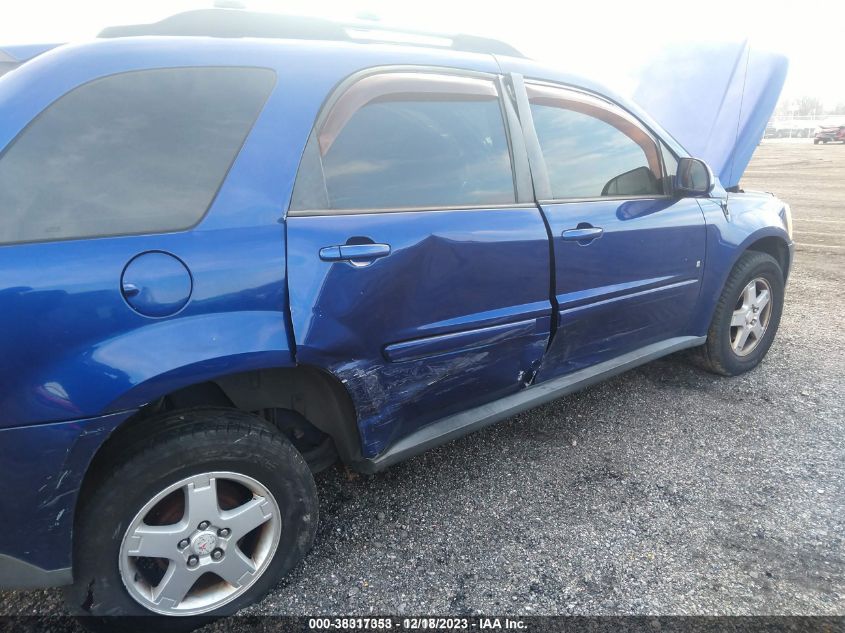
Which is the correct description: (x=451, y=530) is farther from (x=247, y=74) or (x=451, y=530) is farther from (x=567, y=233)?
(x=247, y=74)

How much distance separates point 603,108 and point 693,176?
0.61 m

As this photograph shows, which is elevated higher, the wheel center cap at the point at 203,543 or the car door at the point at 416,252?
the car door at the point at 416,252

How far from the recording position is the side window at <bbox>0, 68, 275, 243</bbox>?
4.76 ft

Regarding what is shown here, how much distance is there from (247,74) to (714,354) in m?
3.06

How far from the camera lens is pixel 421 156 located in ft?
7.02

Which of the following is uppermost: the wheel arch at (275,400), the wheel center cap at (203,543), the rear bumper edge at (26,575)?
the wheel arch at (275,400)

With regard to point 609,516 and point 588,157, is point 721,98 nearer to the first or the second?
point 588,157

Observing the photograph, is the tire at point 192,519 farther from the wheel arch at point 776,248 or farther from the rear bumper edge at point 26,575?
the wheel arch at point 776,248

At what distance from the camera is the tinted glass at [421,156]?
1.94 metres

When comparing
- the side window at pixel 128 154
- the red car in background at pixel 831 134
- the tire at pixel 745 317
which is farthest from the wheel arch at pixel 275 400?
the red car in background at pixel 831 134

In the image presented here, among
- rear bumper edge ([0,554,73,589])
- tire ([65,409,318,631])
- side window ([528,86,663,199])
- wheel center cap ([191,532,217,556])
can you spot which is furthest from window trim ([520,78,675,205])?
rear bumper edge ([0,554,73,589])

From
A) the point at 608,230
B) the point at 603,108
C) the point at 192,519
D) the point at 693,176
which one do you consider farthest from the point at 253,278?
the point at 693,176

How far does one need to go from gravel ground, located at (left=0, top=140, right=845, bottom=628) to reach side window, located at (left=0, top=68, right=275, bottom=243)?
132 cm

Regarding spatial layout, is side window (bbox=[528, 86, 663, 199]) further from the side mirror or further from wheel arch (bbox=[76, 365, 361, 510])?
wheel arch (bbox=[76, 365, 361, 510])
